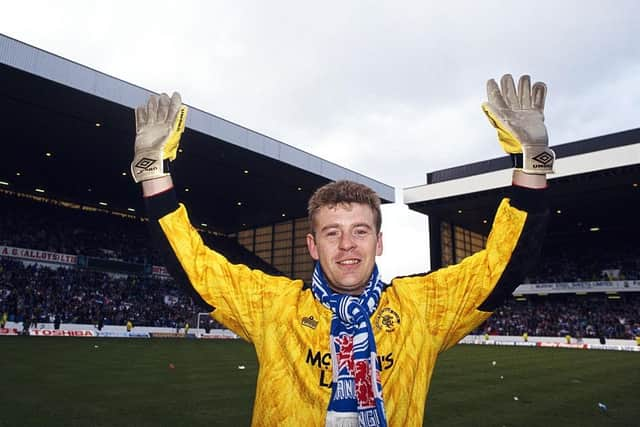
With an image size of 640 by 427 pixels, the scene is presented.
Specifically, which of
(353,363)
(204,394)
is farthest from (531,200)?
(204,394)

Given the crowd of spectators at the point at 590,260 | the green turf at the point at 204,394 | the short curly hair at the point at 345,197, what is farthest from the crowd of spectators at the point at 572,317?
the short curly hair at the point at 345,197

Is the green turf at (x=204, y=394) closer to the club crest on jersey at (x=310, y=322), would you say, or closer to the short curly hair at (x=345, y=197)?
the club crest on jersey at (x=310, y=322)

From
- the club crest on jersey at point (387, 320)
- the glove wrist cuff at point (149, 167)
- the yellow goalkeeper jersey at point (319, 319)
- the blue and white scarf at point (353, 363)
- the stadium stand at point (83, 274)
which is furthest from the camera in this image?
the stadium stand at point (83, 274)

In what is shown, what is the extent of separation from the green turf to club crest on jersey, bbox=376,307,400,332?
18.1 ft

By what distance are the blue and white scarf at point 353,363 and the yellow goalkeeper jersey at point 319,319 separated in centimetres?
8

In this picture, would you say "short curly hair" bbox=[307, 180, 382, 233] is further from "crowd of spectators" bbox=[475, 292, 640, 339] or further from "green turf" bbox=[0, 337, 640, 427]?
"crowd of spectators" bbox=[475, 292, 640, 339]

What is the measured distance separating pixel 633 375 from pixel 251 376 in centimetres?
1257

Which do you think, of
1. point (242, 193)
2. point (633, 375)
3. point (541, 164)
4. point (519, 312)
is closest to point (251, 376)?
point (541, 164)

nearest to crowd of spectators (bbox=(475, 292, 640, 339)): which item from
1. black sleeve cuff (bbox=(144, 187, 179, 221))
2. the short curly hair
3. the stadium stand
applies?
the stadium stand

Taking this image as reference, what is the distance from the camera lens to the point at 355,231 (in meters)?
2.53

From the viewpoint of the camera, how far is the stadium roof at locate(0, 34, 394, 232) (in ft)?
67.3

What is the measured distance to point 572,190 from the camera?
1346 inches

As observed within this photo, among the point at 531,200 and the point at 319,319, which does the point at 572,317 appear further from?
the point at 319,319

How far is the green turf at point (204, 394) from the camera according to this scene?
7531 millimetres
